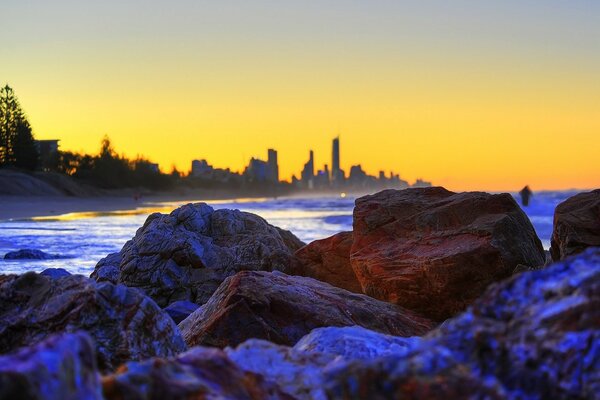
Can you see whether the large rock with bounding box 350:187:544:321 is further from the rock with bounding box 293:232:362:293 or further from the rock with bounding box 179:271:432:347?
the rock with bounding box 293:232:362:293

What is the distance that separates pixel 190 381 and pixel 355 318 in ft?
11.9

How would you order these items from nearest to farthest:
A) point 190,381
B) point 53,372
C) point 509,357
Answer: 1. point 53,372
2. point 509,357
3. point 190,381

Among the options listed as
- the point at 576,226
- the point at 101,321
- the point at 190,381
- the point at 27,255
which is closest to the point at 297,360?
the point at 190,381

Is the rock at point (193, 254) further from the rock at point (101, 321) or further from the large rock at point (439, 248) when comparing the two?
the rock at point (101, 321)

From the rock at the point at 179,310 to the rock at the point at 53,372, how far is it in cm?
482

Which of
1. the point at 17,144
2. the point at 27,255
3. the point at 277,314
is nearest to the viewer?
the point at 277,314

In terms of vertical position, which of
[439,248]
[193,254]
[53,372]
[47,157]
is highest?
[47,157]

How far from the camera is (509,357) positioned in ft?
5.68

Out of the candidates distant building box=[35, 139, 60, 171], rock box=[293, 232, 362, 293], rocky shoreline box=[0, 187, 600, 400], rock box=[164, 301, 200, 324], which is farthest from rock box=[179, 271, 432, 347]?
distant building box=[35, 139, 60, 171]

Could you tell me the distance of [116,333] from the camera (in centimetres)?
319

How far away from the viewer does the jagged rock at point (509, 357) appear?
1.69 meters

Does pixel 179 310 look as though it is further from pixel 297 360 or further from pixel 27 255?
pixel 27 255

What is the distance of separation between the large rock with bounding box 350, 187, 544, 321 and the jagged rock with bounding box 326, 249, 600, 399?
170 inches

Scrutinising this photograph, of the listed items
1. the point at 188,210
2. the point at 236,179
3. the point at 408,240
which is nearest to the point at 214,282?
the point at 188,210
